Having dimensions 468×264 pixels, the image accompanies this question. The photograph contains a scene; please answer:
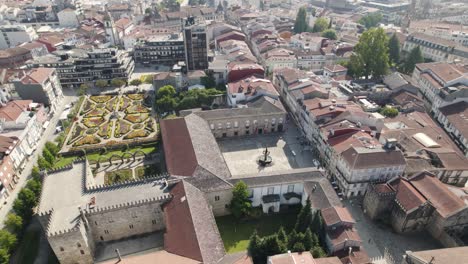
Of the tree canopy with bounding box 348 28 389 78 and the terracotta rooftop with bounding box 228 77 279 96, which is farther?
the tree canopy with bounding box 348 28 389 78

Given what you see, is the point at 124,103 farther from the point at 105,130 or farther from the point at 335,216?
the point at 335,216

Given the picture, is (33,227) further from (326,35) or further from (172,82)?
(326,35)

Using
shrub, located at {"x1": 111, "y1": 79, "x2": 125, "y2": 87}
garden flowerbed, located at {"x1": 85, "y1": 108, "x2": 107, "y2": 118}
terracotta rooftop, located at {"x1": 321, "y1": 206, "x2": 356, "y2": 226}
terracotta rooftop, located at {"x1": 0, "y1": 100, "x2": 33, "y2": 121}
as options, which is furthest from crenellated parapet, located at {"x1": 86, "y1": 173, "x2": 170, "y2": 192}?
shrub, located at {"x1": 111, "y1": 79, "x2": 125, "y2": 87}

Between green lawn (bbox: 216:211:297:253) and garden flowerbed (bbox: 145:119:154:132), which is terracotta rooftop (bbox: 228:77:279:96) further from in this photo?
green lawn (bbox: 216:211:297:253)

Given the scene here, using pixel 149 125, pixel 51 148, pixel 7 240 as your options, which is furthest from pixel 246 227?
pixel 51 148

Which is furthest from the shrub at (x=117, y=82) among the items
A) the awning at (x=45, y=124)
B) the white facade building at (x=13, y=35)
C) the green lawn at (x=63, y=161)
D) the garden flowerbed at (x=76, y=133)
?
the white facade building at (x=13, y=35)

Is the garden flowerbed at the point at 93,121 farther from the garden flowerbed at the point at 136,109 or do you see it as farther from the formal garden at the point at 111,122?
the garden flowerbed at the point at 136,109
